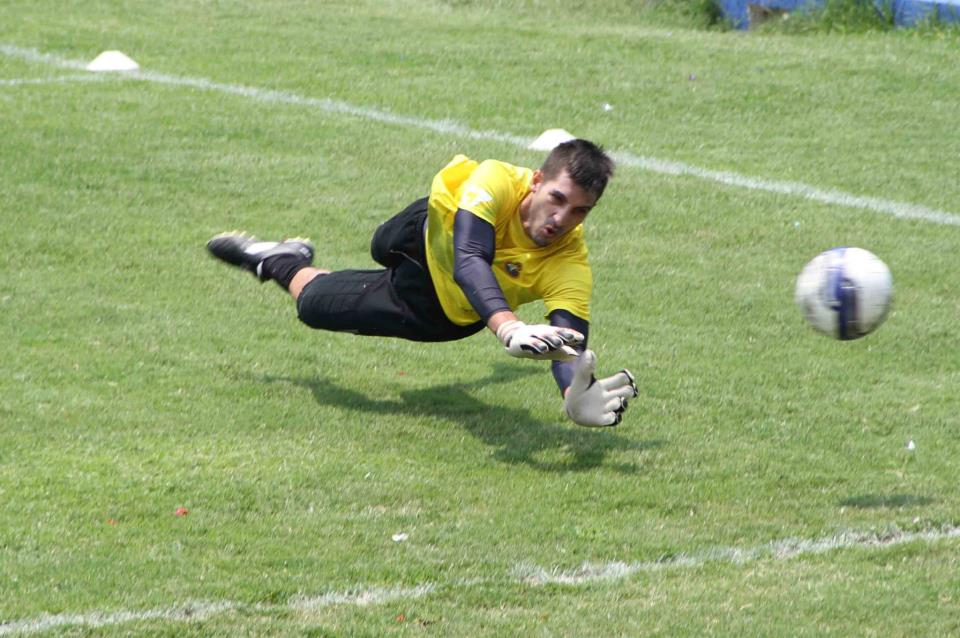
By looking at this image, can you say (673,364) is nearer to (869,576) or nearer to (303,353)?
(303,353)

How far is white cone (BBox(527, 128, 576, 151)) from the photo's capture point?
1107 cm

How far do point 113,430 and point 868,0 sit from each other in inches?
397

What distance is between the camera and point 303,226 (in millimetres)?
9555

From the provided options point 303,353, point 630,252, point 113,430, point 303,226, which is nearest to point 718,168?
point 630,252

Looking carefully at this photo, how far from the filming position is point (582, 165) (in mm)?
6023

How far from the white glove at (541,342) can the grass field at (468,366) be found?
567mm

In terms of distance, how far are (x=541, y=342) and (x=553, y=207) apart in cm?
81

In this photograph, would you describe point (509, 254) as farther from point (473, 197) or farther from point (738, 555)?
point (738, 555)

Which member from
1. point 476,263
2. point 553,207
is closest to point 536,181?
point 553,207

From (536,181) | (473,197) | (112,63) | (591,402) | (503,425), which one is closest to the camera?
(591,402)

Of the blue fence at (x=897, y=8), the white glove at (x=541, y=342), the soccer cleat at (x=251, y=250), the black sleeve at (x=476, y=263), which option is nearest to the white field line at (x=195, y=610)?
the white glove at (x=541, y=342)

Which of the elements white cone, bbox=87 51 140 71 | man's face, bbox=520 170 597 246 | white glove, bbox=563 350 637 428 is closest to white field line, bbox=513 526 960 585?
white glove, bbox=563 350 637 428

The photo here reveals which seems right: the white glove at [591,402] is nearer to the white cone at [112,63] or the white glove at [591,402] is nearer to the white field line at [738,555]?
the white field line at [738,555]

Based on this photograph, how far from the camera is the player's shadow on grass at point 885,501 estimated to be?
571 centimetres
